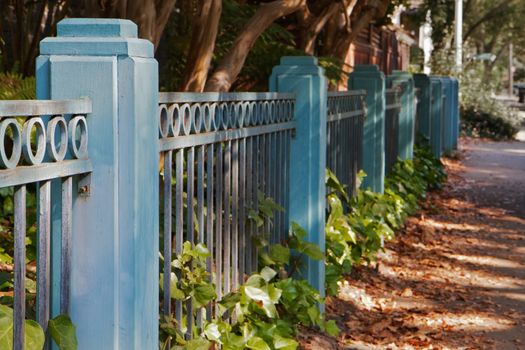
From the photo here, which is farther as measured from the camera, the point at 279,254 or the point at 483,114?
the point at 483,114

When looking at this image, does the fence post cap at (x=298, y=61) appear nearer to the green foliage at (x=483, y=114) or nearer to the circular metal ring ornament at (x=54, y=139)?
the circular metal ring ornament at (x=54, y=139)

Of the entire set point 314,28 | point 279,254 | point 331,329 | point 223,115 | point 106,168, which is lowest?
point 331,329

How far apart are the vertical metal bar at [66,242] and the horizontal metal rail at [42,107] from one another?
0.19m

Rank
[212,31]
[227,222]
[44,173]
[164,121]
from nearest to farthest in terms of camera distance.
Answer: [44,173] < [164,121] < [227,222] < [212,31]

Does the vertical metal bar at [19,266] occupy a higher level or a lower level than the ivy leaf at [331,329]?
higher

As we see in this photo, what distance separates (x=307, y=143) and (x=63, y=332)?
10.7 feet

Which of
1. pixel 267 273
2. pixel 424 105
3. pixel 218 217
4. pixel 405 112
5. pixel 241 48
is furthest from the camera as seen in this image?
pixel 424 105

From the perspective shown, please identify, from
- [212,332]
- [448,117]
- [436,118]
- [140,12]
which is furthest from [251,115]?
[448,117]

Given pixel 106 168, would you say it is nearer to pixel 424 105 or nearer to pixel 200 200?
pixel 200 200

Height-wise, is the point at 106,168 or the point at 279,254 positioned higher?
the point at 106,168

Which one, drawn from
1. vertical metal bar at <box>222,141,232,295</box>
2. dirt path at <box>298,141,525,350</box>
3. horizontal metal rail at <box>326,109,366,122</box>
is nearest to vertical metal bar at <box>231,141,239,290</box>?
vertical metal bar at <box>222,141,232,295</box>

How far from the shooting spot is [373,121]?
9.55 meters

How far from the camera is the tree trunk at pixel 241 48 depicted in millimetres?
7414

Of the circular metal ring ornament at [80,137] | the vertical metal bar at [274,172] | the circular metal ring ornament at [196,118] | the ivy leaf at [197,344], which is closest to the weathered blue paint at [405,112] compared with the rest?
the vertical metal bar at [274,172]
